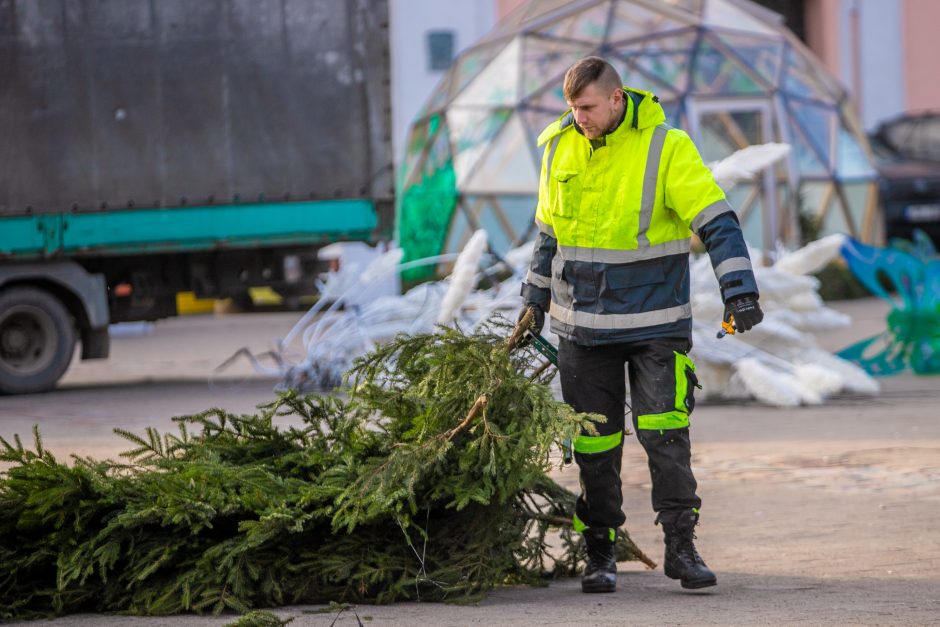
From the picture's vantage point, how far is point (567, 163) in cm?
505

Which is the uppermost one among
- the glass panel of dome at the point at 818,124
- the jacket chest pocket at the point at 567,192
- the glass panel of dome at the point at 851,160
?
the jacket chest pocket at the point at 567,192

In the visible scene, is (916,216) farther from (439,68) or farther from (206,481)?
(206,481)

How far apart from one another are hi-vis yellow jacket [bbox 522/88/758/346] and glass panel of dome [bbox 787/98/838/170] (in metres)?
16.7

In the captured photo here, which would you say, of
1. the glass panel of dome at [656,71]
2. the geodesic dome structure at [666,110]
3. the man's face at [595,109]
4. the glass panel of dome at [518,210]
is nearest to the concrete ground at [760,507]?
the man's face at [595,109]

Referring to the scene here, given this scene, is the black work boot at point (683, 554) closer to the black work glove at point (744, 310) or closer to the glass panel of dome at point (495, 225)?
the black work glove at point (744, 310)

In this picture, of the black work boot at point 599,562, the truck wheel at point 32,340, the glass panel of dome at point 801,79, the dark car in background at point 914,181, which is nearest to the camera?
the black work boot at point 599,562

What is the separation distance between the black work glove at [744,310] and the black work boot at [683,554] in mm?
687

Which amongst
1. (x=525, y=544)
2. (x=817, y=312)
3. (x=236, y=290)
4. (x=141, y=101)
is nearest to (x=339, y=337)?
(x=236, y=290)

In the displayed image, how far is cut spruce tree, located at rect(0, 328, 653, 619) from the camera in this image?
4.56m

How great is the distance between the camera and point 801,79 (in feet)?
69.9

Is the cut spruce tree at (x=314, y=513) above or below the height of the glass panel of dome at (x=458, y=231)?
above

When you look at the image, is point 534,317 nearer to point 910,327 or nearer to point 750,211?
point 910,327

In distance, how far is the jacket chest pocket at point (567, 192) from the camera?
502cm

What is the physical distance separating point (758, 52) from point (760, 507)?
15.2 metres
